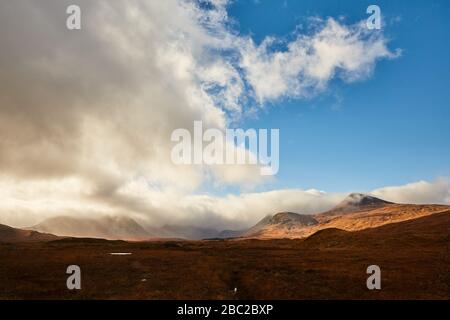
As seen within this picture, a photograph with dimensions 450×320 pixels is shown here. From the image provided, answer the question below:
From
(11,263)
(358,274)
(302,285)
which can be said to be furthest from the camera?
(11,263)

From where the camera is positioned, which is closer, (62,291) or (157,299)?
(157,299)

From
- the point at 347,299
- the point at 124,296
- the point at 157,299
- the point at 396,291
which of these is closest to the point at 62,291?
the point at 124,296

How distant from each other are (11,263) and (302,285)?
3767cm

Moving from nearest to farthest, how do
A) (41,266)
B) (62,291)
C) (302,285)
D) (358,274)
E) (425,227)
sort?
1. (62,291)
2. (302,285)
3. (358,274)
4. (41,266)
5. (425,227)

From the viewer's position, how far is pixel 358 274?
3547 cm

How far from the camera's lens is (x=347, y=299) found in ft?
81.4

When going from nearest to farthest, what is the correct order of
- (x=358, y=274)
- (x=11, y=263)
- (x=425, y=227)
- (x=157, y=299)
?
1. (x=157, y=299)
2. (x=358, y=274)
3. (x=11, y=263)
4. (x=425, y=227)
